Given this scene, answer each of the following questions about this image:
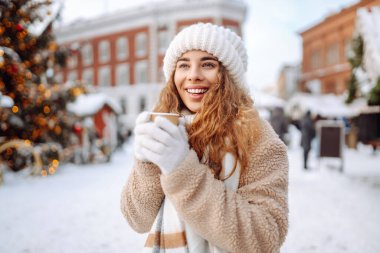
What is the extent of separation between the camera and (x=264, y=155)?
121 cm

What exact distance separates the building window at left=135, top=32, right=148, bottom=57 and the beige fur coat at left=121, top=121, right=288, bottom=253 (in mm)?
32149

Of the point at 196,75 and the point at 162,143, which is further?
the point at 196,75

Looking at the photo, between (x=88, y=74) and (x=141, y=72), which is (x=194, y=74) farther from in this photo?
(x=88, y=74)

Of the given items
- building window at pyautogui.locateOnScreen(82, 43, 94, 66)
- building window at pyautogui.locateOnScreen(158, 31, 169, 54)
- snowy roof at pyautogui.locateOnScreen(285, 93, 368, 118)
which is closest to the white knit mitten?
snowy roof at pyautogui.locateOnScreen(285, 93, 368, 118)

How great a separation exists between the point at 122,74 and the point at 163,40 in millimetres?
6292

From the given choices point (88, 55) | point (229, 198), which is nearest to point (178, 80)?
point (229, 198)

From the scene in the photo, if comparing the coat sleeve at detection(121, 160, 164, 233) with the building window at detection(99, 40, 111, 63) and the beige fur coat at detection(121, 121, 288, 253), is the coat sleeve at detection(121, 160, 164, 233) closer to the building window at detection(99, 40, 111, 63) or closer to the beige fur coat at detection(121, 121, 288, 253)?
the beige fur coat at detection(121, 121, 288, 253)

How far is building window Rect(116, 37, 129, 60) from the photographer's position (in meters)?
33.2

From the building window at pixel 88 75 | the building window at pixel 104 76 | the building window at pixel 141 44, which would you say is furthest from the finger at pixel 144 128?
the building window at pixel 88 75

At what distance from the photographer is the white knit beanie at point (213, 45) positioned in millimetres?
1346

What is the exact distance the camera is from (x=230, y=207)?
3.49 ft

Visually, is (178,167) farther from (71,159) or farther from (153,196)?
(71,159)

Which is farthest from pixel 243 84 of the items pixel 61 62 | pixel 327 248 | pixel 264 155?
pixel 61 62

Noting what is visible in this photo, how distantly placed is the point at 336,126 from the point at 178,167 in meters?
8.84
